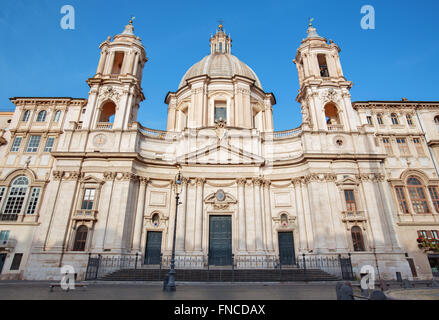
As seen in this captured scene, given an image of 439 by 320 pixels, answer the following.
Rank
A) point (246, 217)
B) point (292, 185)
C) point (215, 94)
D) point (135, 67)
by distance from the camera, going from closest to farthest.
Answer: point (246, 217) → point (292, 185) → point (135, 67) → point (215, 94)

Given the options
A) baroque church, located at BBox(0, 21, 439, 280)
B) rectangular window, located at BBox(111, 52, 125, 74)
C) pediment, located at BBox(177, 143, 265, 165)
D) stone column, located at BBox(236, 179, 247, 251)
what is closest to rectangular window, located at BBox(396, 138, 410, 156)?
baroque church, located at BBox(0, 21, 439, 280)

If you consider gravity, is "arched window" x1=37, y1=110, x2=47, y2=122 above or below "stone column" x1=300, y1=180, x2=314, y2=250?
above

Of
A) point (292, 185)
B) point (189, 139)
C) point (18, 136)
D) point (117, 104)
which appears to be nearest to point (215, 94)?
point (189, 139)

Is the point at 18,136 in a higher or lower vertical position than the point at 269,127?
lower

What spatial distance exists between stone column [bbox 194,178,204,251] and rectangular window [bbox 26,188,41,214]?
14.2 meters

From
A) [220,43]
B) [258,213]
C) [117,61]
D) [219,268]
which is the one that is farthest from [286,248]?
[220,43]

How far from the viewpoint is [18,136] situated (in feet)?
82.1

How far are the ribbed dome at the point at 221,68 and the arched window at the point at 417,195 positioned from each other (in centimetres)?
2007

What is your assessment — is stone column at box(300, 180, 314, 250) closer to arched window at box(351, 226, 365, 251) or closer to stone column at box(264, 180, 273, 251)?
stone column at box(264, 180, 273, 251)

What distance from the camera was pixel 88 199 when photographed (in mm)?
22297

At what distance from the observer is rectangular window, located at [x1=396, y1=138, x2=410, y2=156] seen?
25.0 m

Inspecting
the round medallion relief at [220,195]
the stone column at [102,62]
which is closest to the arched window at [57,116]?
the stone column at [102,62]
